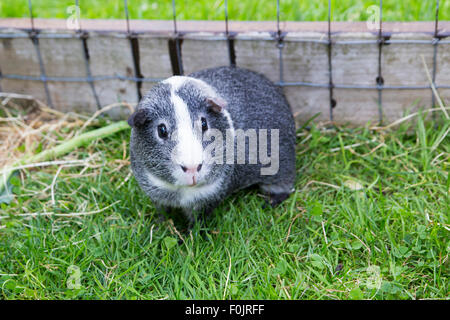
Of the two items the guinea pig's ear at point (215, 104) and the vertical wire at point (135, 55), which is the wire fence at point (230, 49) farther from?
the guinea pig's ear at point (215, 104)

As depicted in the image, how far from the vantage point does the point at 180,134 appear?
2.89 m

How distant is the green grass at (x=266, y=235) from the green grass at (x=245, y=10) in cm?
103

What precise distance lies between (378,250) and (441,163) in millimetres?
1014

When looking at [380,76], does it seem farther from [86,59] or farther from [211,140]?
[86,59]

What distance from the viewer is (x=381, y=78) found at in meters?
3.97

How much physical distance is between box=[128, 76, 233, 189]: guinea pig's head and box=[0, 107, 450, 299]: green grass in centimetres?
44

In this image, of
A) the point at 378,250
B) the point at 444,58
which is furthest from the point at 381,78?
the point at 378,250

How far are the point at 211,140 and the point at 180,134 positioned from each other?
0.23 meters

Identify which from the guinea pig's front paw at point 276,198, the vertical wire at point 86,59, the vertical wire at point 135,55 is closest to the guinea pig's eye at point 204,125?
the guinea pig's front paw at point 276,198

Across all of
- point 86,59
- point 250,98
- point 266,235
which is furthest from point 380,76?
point 86,59

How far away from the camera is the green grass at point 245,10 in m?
4.48

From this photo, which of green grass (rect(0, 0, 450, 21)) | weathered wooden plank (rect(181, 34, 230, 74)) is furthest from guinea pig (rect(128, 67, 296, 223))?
green grass (rect(0, 0, 450, 21))
